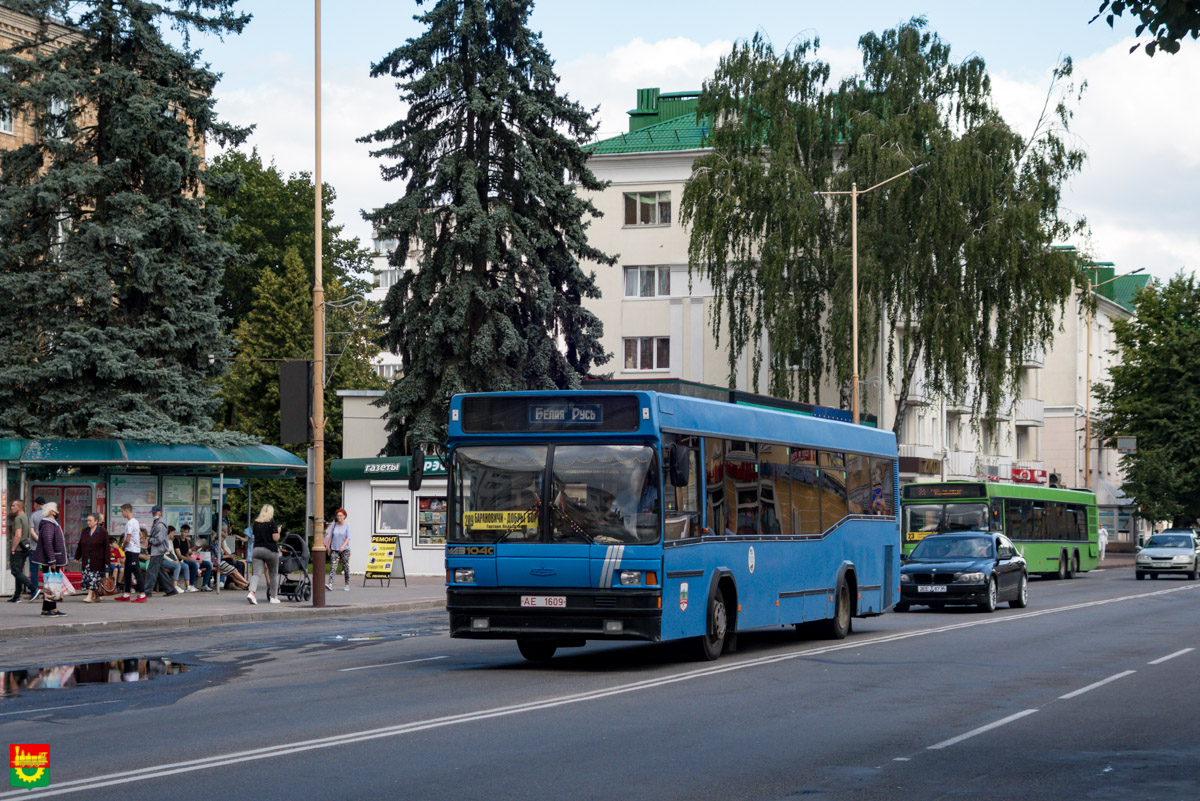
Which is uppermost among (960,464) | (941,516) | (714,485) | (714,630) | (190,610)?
(960,464)

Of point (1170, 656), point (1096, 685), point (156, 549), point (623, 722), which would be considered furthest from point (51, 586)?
point (1170, 656)

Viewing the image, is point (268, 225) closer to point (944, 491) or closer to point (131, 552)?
point (944, 491)

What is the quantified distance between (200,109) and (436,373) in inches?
400

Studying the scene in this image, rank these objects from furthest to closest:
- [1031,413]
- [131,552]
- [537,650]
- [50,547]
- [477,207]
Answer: [1031,413] → [477,207] → [131,552] → [50,547] → [537,650]

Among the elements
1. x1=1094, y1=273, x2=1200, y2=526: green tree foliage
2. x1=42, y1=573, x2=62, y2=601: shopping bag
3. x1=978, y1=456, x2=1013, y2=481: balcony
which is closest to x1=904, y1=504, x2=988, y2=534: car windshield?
x1=42, y1=573, x2=62, y2=601: shopping bag

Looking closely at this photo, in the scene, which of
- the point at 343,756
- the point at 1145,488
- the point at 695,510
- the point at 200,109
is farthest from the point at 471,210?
the point at 1145,488

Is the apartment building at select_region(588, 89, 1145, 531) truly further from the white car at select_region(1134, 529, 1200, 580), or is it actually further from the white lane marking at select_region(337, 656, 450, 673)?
the white lane marking at select_region(337, 656, 450, 673)

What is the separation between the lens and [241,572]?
3531cm

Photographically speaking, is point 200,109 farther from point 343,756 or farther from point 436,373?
point 343,756

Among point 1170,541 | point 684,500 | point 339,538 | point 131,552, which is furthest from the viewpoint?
point 1170,541

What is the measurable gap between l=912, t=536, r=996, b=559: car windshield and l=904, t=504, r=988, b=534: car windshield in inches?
480

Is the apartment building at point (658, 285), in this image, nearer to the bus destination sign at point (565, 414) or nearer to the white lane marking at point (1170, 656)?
the white lane marking at point (1170, 656)

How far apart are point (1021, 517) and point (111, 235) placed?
1072 inches

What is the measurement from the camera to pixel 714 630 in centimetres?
1747
